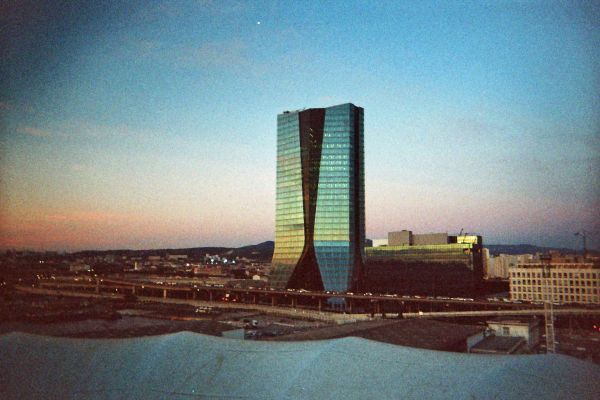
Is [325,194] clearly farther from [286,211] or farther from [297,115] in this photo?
[297,115]

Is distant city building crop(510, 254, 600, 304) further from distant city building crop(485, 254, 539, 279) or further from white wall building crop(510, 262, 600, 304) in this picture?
distant city building crop(485, 254, 539, 279)

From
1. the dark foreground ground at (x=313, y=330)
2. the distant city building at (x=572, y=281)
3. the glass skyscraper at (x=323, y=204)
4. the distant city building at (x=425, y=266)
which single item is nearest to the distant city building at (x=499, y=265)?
the distant city building at (x=425, y=266)

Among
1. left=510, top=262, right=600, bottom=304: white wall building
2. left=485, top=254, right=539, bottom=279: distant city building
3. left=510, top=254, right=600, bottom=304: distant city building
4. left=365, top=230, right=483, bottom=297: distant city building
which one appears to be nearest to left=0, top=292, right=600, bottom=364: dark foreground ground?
left=510, top=254, right=600, bottom=304: distant city building

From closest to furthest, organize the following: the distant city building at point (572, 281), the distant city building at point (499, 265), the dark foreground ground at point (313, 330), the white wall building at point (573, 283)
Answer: the dark foreground ground at point (313, 330), the distant city building at point (572, 281), the white wall building at point (573, 283), the distant city building at point (499, 265)

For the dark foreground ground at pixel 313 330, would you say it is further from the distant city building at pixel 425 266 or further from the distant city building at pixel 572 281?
the distant city building at pixel 425 266

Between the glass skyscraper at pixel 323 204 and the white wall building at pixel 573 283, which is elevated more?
the glass skyscraper at pixel 323 204

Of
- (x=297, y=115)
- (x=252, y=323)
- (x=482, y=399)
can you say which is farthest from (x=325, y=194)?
(x=482, y=399)
